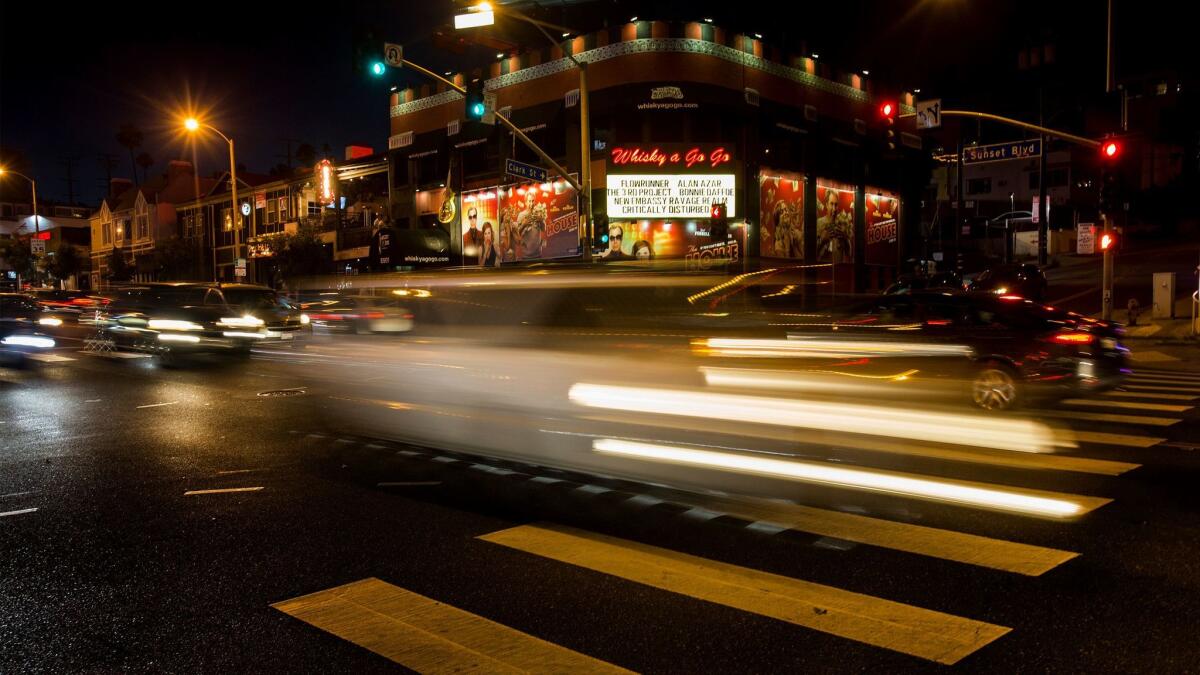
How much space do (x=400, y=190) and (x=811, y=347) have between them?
117 ft

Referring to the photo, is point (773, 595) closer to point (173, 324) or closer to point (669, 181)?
point (173, 324)

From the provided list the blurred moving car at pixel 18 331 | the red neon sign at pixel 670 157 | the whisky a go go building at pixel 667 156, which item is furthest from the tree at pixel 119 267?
the red neon sign at pixel 670 157

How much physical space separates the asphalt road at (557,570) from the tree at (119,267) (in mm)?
60222

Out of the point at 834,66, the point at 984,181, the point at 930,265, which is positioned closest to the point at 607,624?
the point at 834,66

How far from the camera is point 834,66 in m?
37.8

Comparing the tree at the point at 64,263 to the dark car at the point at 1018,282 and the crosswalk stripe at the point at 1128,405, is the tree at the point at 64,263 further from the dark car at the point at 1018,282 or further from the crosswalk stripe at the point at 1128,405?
the crosswalk stripe at the point at 1128,405

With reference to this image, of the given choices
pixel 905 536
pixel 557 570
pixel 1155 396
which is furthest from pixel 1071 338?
pixel 557 570

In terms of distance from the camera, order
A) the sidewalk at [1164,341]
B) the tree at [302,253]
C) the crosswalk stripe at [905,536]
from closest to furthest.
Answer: the crosswalk stripe at [905,536], the sidewalk at [1164,341], the tree at [302,253]

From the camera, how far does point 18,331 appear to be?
21.1 metres

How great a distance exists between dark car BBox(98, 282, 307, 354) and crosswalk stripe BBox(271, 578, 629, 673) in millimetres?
15372

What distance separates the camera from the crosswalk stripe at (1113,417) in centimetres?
980

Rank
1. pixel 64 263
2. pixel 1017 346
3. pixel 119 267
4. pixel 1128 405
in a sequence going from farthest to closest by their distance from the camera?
1. pixel 64 263
2. pixel 119 267
3. pixel 1128 405
4. pixel 1017 346

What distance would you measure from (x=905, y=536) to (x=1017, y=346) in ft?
18.6

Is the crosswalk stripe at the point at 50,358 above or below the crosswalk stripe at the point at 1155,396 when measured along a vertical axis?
above
